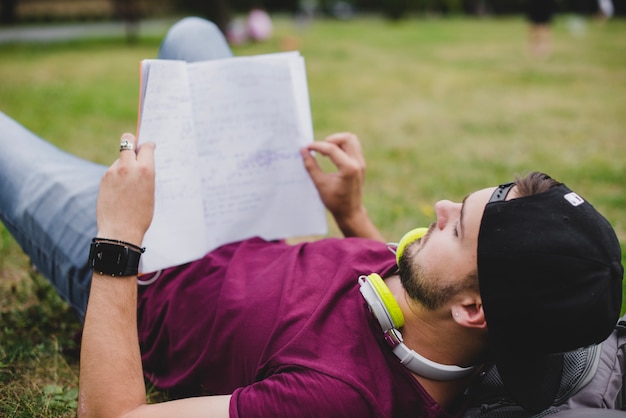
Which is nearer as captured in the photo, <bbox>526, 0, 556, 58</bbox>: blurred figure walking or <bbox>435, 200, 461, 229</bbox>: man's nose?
<bbox>435, 200, 461, 229</bbox>: man's nose

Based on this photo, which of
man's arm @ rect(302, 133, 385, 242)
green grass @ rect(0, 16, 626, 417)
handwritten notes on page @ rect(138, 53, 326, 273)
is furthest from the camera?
green grass @ rect(0, 16, 626, 417)

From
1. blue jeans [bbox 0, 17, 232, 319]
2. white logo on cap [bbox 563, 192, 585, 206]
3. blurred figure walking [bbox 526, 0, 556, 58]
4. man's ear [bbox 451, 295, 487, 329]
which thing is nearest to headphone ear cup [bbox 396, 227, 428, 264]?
man's ear [bbox 451, 295, 487, 329]

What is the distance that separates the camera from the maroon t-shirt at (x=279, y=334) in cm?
136

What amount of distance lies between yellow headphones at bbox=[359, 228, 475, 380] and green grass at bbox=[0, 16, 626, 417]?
1.05 metres

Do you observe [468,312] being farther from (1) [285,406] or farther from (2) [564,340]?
(1) [285,406]

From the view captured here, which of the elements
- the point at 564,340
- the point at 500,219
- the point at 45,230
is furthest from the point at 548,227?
the point at 45,230

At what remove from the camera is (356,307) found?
1.58 m

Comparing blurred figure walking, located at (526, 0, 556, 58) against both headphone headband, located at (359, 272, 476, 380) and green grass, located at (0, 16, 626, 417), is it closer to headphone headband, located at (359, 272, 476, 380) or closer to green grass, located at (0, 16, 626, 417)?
green grass, located at (0, 16, 626, 417)

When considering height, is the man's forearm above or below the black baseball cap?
below

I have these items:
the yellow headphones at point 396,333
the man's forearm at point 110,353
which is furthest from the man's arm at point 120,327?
the yellow headphones at point 396,333

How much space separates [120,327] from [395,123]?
4859 millimetres

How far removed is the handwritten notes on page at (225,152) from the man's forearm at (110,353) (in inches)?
12.6

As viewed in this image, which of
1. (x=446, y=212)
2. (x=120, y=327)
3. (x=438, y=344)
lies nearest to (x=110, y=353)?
(x=120, y=327)

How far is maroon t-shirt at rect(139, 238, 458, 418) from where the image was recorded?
1357 mm
